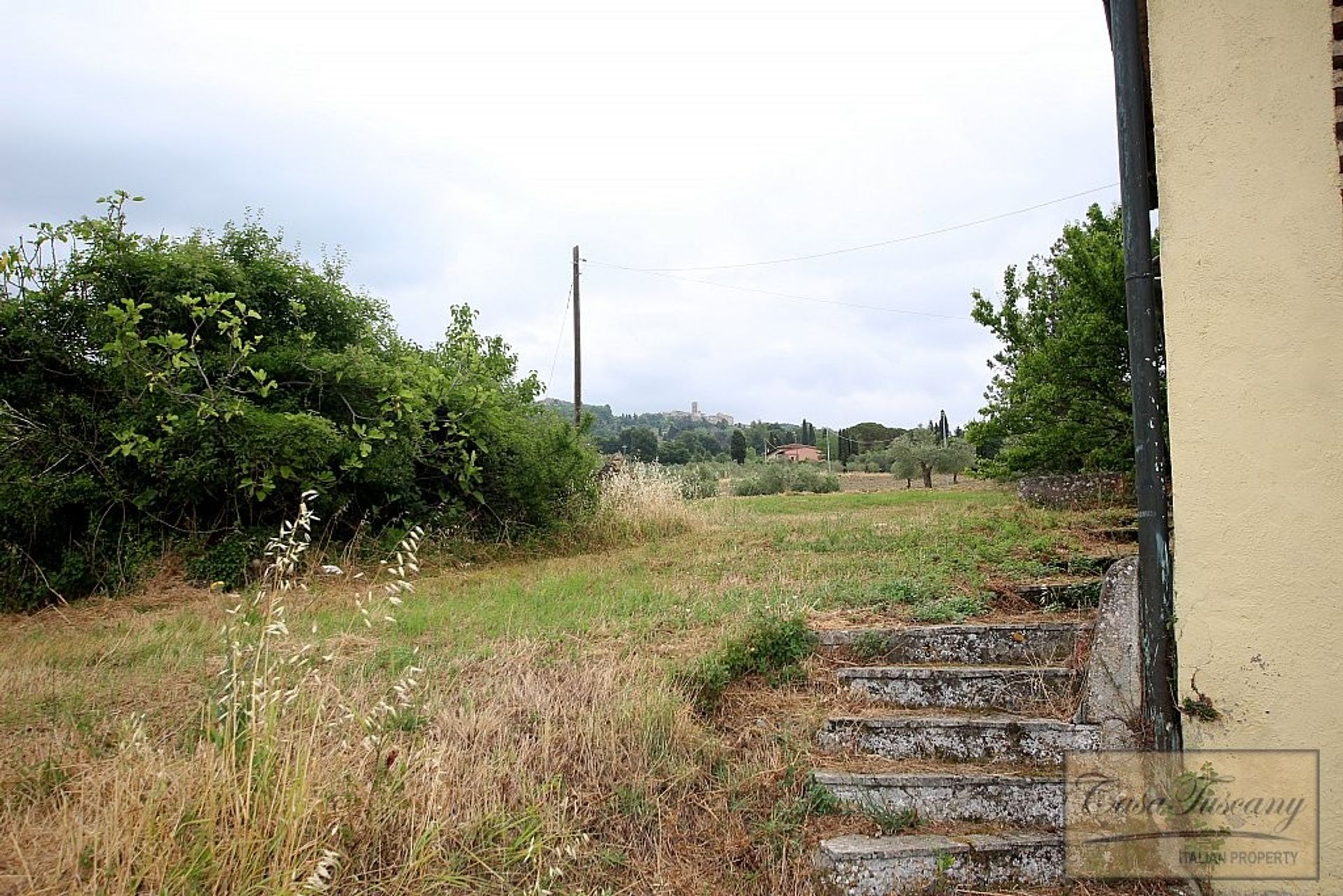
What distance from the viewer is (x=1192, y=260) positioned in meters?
3.24

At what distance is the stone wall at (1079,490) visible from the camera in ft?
30.2

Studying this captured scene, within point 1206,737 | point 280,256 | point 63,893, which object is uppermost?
point 280,256

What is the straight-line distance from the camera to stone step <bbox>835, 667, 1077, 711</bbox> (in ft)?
13.1

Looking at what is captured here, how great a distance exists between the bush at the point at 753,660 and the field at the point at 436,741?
0.04m

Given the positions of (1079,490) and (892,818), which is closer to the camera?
(892,818)

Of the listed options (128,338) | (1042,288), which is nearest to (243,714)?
(128,338)

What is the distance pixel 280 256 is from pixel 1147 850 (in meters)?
9.18

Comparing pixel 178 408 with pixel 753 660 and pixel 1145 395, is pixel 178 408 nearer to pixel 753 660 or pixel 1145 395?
pixel 753 660

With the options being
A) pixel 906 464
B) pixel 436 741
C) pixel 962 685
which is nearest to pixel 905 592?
pixel 962 685

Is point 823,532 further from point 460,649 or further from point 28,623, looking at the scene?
point 28,623

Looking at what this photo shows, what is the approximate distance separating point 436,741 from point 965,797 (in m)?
2.31

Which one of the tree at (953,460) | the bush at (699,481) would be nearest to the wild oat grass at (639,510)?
the bush at (699,481)

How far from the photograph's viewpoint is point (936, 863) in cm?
321

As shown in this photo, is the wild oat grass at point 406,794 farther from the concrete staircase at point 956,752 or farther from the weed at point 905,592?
the weed at point 905,592
